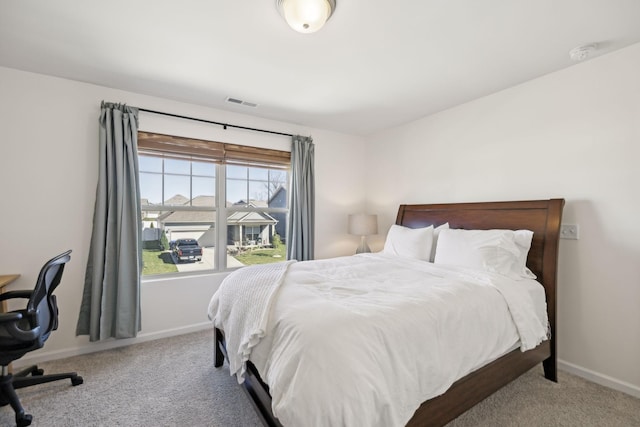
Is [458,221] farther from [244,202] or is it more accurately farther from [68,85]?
[68,85]

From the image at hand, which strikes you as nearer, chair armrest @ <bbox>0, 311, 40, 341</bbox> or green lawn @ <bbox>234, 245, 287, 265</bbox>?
chair armrest @ <bbox>0, 311, 40, 341</bbox>

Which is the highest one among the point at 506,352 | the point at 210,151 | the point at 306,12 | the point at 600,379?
the point at 306,12

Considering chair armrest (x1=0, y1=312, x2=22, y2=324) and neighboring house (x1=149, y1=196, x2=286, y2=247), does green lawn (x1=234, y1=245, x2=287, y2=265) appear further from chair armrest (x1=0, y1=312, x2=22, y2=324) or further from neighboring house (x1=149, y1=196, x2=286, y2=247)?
chair armrest (x1=0, y1=312, x2=22, y2=324)

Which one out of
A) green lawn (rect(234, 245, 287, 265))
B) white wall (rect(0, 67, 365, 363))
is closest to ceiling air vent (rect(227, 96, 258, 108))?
white wall (rect(0, 67, 365, 363))

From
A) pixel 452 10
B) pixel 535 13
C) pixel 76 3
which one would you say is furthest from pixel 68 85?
pixel 535 13

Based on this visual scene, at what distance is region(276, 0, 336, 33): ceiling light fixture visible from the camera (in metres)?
1.51

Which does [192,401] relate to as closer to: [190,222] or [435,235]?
[190,222]

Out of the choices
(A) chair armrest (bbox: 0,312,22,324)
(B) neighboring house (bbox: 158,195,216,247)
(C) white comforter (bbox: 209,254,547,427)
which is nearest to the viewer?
(C) white comforter (bbox: 209,254,547,427)

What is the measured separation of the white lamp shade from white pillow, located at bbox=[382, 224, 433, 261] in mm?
684

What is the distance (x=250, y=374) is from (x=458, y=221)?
2.43 meters

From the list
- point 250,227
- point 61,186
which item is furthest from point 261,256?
point 61,186

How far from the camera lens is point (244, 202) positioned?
3.46 meters

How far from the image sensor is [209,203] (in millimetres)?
3250

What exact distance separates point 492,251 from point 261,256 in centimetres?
262
